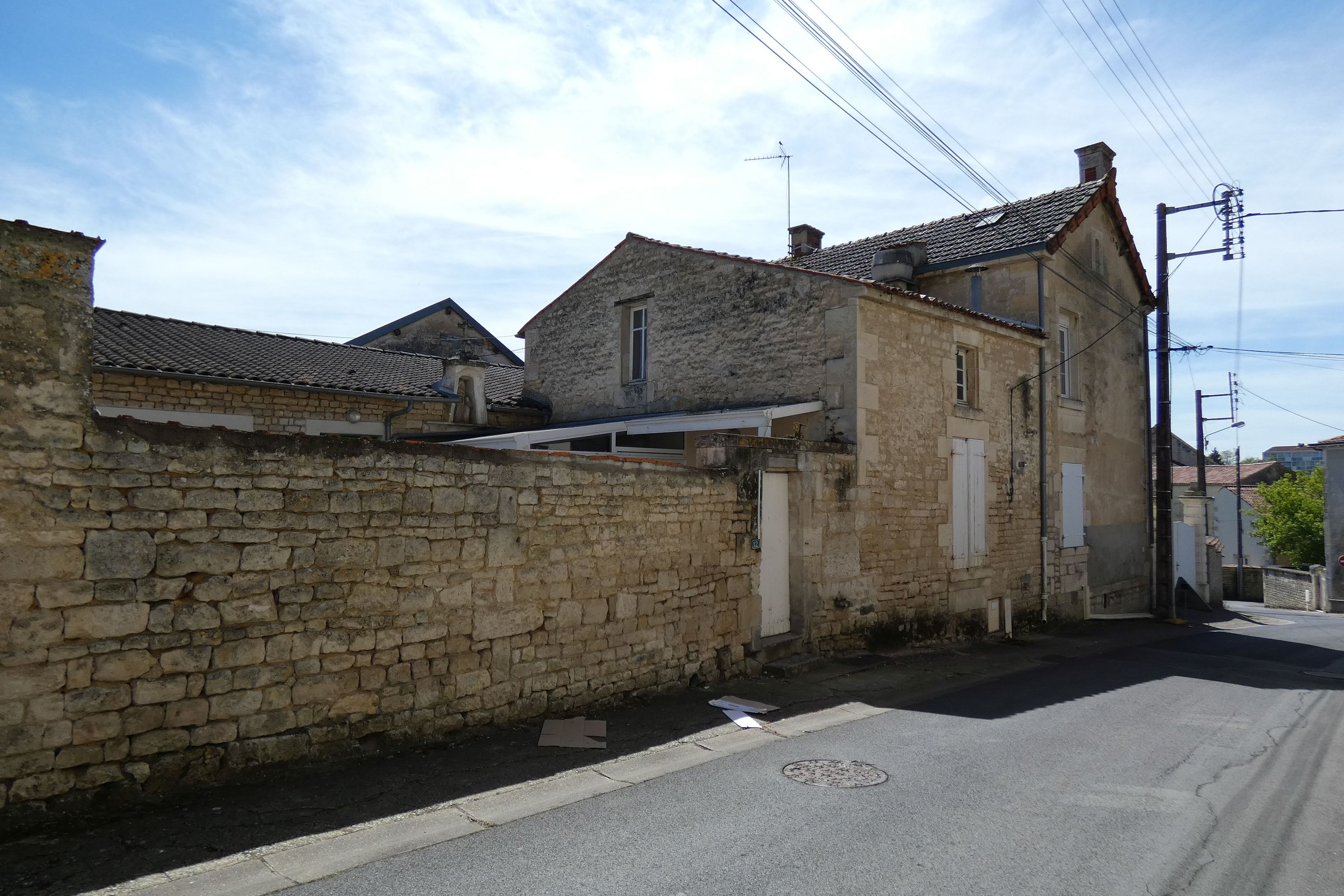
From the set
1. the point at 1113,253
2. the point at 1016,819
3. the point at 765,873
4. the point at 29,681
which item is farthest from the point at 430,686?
the point at 1113,253

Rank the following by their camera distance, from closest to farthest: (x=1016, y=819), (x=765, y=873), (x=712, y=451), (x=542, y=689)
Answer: (x=765, y=873) → (x=1016, y=819) → (x=542, y=689) → (x=712, y=451)

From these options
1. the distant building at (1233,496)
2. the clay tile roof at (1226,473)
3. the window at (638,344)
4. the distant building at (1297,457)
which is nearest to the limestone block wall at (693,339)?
the window at (638,344)

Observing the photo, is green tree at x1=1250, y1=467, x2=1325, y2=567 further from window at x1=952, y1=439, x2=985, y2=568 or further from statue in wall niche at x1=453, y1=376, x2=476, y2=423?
statue in wall niche at x1=453, y1=376, x2=476, y2=423

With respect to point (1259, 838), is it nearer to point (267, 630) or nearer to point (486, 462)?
point (486, 462)

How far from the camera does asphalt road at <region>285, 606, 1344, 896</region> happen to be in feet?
13.0

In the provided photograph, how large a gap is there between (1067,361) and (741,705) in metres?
11.5

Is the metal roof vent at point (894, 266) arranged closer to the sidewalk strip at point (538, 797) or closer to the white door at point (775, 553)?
the white door at point (775, 553)

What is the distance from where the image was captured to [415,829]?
4.45m

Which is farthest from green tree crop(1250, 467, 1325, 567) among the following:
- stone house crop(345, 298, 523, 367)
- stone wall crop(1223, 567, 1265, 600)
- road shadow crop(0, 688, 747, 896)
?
road shadow crop(0, 688, 747, 896)

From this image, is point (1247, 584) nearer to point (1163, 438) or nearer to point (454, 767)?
point (1163, 438)

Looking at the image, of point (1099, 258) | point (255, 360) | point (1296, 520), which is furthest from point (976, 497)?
point (1296, 520)

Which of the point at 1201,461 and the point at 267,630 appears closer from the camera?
Answer: the point at 267,630

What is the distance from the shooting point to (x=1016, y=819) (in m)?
4.82

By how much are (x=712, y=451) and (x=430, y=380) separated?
29.3 feet
